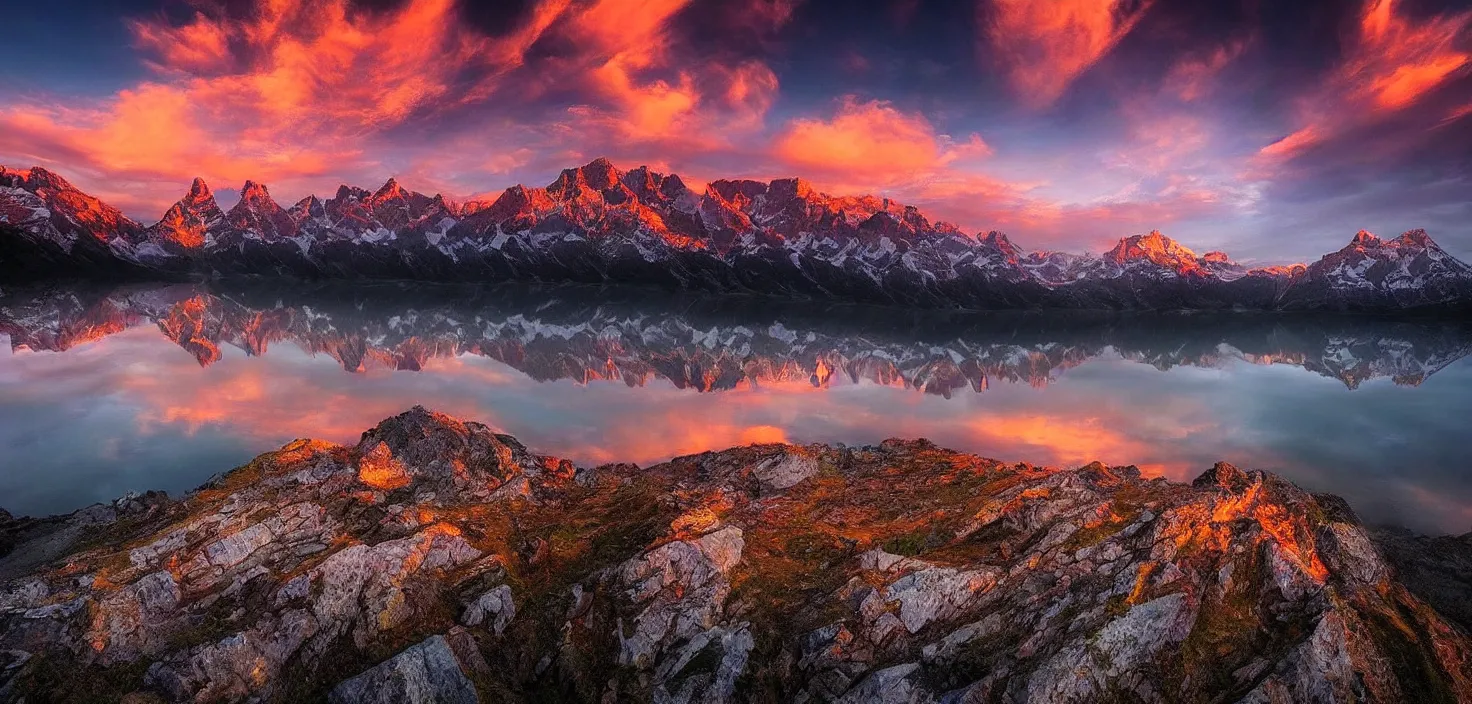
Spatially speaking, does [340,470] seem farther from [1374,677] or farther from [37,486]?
[1374,677]

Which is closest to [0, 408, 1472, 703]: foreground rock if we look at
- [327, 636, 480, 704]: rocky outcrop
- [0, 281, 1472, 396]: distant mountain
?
[327, 636, 480, 704]: rocky outcrop

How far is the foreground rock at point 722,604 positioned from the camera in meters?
13.7

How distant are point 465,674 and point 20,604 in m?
9.35

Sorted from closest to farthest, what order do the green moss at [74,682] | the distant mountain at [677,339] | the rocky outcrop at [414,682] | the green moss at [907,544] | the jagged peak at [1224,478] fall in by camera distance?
the green moss at [74,682] < the rocky outcrop at [414,682] < the green moss at [907,544] < the jagged peak at [1224,478] < the distant mountain at [677,339]

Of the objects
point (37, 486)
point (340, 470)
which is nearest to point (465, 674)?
point (340, 470)

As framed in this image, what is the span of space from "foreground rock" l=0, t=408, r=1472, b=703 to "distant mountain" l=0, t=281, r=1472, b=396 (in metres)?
40.4

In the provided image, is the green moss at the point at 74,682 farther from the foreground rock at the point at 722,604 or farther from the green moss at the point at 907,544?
the green moss at the point at 907,544

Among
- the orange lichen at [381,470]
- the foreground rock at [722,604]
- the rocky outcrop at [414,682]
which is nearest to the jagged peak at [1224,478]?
the foreground rock at [722,604]

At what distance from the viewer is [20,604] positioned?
14117 mm

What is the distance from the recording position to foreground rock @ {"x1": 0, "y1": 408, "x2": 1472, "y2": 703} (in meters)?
13.7

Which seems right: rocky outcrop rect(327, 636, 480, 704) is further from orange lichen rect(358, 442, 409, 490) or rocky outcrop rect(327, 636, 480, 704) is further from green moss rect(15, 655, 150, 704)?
orange lichen rect(358, 442, 409, 490)

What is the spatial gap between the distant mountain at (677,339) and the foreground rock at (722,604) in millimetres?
40414

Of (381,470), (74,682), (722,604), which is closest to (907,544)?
(722,604)

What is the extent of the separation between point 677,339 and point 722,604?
97.5 meters
